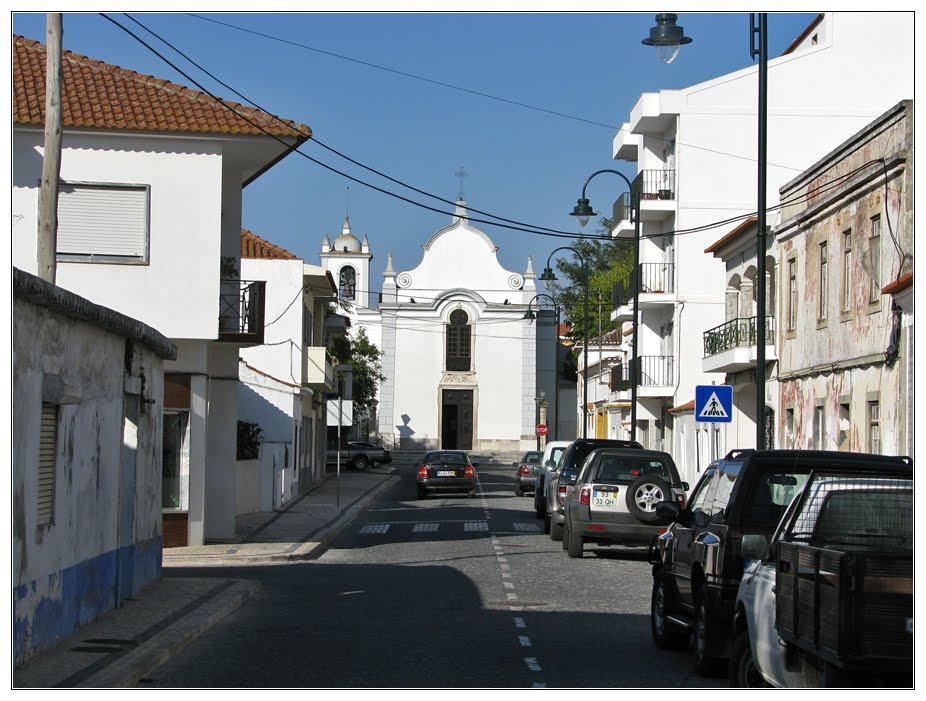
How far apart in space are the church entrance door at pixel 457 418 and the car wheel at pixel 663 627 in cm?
7353

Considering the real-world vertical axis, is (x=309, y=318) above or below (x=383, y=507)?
above

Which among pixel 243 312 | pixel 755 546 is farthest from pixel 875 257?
pixel 755 546

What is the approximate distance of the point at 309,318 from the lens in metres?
46.4

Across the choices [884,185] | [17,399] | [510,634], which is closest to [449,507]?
[884,185]

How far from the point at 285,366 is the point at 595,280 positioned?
49243 mm

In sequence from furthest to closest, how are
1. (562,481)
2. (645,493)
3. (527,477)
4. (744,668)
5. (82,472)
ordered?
1. (527,477)
2. (562,481)
3. (645,493)
4. (82,472)
5. (744,668)

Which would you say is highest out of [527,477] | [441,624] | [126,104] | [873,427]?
[126,104]

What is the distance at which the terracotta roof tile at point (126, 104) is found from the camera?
21.3 metres

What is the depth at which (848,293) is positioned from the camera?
2669 centimetres

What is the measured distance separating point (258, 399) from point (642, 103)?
59.5 ft

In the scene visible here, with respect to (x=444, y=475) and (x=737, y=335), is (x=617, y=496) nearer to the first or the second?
(x=737, y=335)

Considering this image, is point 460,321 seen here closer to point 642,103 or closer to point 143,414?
point 642,103

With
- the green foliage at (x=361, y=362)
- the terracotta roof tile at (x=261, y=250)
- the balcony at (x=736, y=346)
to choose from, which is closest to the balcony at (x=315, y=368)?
the terracotta roof tile at (x=261, y=250)

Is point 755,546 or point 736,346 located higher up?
point 736,346
